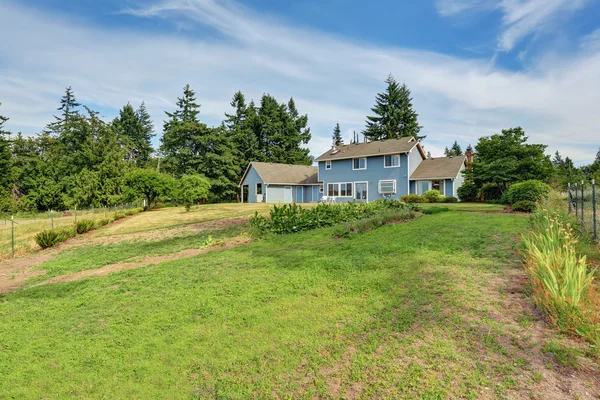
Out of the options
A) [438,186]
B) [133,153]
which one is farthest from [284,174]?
[133,153]

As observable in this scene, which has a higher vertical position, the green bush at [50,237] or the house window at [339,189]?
the house window at [339,189]

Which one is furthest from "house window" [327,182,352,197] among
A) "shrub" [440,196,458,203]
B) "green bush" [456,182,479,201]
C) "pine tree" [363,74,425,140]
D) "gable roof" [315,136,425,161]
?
"pine tree" [363,74,425,140]

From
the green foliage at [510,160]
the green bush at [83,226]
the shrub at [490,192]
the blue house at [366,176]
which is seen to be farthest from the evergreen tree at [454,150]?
the green bush at [83,226]

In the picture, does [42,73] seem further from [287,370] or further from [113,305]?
[287,370]

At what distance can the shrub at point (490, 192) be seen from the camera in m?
22.8

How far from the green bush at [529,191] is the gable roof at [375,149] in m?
11.9

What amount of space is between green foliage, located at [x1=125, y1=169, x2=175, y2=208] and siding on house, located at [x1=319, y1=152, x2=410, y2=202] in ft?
50.3

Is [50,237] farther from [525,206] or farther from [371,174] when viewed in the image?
[371,174]

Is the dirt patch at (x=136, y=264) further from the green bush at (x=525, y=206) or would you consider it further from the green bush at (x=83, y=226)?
the green bush at (x=525, y=206)

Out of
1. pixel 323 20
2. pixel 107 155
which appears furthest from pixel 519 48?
pixel 107 155

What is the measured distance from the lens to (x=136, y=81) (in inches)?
730

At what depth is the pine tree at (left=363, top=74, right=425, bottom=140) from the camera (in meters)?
47.7

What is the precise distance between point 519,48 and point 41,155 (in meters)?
50.4

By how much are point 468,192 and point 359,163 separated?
32.3 feet
